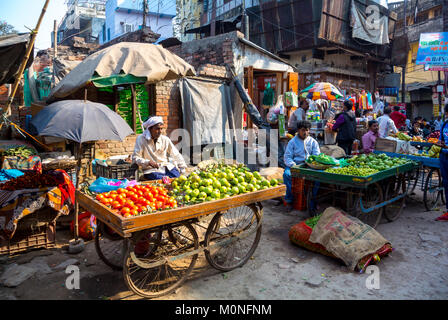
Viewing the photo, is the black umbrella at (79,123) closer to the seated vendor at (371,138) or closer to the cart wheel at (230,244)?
the cart wheel at (230,244)

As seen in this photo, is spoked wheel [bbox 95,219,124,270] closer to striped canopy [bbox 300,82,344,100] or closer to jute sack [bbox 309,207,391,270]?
jute sack [bbox 309,207,391,270]

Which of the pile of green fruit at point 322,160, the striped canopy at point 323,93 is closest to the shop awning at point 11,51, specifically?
the pile of green fruit at point 322,160

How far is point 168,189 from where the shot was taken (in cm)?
387

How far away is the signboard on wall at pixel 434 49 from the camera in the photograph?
13.4 metres

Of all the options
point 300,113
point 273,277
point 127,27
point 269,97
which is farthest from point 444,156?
point 127,27

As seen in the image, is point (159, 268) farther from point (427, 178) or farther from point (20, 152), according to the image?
point (427, 178)

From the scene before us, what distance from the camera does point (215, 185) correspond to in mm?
3572

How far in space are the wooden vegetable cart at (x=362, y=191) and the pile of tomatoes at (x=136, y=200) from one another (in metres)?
2.52

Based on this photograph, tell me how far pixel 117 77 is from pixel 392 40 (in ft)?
64.6

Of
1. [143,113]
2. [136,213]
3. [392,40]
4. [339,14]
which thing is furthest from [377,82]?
[136,213]

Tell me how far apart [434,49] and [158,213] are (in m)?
15.6

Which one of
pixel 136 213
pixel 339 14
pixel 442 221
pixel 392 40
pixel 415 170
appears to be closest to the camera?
pixel 136 213

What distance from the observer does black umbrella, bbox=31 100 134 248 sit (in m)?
3.78

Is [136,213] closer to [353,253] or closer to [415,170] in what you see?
[353,253]
